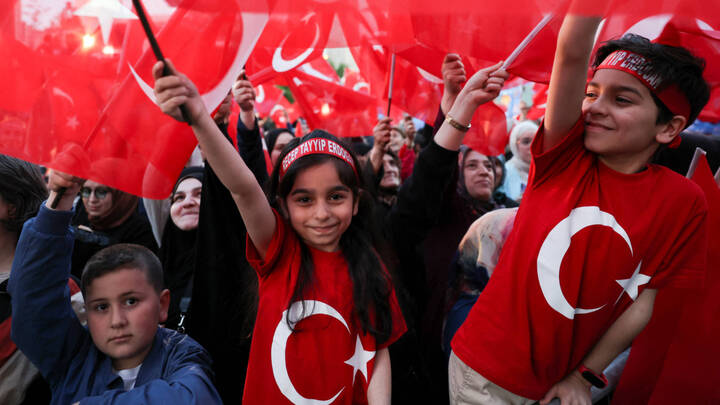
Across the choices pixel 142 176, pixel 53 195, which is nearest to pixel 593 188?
pixel 142 176

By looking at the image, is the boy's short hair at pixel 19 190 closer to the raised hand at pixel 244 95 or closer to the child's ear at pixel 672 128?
the raised hand at pixel 244 95

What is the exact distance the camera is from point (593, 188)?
4.59 ft

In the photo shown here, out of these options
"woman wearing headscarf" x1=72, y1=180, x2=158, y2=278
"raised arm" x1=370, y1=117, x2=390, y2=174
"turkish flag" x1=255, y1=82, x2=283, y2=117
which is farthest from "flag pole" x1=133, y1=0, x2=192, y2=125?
"turkish flag" x1=255, y1=82, x2=283, y2=117

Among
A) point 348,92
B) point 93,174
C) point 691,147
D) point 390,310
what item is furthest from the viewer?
point 348,92

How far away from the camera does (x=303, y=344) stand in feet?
5.01

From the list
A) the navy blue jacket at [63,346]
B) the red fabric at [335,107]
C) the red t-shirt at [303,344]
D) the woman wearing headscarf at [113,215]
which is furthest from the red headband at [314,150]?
the red fabric at [335,107]

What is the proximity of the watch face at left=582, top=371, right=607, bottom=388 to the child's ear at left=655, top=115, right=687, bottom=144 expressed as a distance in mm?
722

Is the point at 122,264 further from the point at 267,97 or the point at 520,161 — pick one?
the point at 267,97

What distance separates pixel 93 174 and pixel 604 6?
140cm

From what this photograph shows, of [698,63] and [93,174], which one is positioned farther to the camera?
[698,63]

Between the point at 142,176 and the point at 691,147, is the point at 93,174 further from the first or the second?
the point at 691,147

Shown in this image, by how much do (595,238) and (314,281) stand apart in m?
0.87

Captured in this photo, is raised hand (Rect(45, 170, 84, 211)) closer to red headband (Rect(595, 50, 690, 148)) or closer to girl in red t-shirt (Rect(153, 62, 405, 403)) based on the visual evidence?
girl in red t-shirt (Rect(153, 62, 405, 403))

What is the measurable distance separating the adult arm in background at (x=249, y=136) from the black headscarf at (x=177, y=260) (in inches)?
21.1
